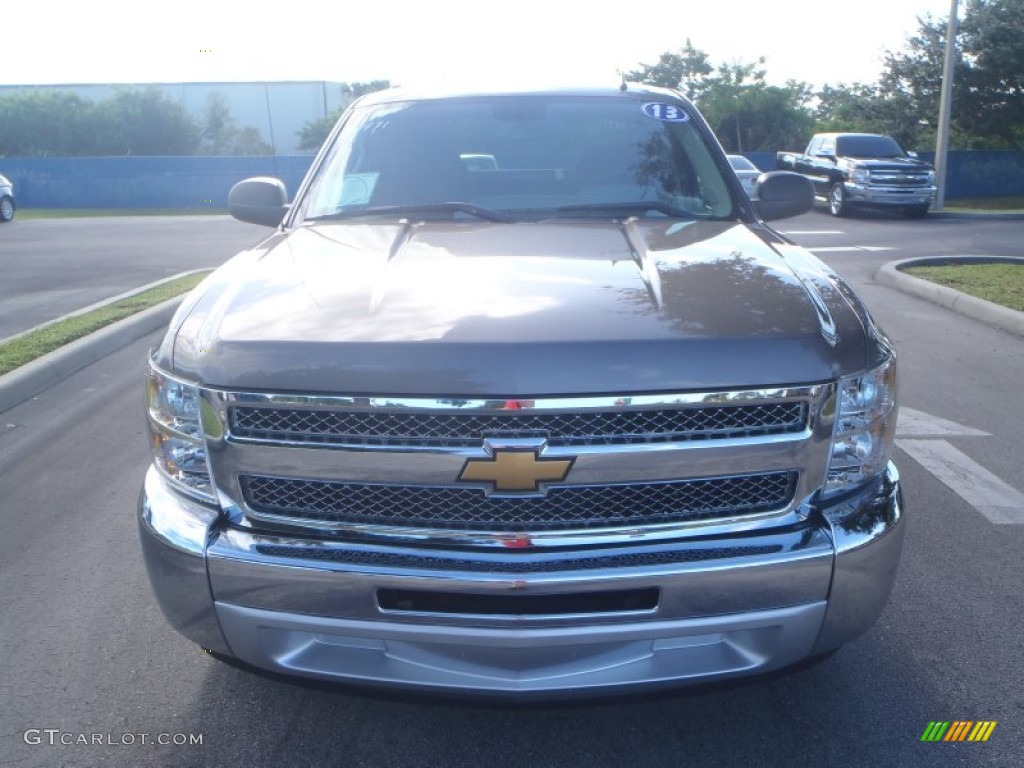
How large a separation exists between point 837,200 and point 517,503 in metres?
23.5

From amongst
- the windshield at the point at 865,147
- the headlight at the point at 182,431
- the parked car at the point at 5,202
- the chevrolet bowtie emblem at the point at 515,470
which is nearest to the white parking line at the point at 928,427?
the chevrolet bowtie emblem at the point at 515,470

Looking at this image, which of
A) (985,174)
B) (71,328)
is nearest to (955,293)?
(71,328)

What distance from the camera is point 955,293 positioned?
10297 mm

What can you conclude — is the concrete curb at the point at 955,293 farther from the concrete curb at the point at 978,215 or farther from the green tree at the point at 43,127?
the green tree at the point at 43,127

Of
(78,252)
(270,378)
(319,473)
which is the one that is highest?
(270,378)

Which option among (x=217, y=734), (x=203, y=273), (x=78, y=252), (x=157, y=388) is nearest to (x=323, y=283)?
(x=157, y=388)

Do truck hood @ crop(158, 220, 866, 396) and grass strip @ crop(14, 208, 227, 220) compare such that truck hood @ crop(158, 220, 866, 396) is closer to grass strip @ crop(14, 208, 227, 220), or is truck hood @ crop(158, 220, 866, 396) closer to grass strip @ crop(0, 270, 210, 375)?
grass strip @ crop(0, 270, 210, 375)

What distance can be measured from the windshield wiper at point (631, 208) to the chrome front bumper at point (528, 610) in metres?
1.71

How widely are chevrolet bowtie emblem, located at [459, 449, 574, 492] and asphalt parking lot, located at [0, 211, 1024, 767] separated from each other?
0.59 meters

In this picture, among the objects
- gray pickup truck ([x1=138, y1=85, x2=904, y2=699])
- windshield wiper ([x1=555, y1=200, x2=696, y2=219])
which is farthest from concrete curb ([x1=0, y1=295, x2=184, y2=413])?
gray pickup truck ([x1=138, y1=85, x2=904, y2=699])

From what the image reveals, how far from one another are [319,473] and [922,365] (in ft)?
20.4

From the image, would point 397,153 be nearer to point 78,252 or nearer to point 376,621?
point 376,621

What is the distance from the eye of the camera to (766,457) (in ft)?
8.62

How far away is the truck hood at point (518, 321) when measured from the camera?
2.55 m
